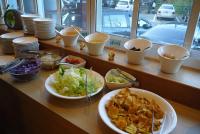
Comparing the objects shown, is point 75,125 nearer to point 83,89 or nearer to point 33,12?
point 83,89

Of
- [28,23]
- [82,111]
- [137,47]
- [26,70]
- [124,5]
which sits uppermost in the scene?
[124,5]

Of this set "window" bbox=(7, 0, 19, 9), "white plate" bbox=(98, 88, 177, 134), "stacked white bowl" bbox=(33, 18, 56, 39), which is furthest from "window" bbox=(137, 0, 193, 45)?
"window" bbox=(7, 0, 19, 9)

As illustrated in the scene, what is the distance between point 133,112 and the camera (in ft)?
2.45

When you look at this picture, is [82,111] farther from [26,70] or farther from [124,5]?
[124,5]

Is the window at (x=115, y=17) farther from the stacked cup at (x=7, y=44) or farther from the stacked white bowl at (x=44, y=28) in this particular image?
the stacked cup at (x=7, y=44)

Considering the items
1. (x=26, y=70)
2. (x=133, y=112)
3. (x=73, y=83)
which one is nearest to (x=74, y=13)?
(x=26, y=70)

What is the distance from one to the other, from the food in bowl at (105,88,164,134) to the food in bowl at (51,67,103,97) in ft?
0.44

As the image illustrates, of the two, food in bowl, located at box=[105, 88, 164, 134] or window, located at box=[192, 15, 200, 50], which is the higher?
window, located at box=[192, 15, 200, 50]

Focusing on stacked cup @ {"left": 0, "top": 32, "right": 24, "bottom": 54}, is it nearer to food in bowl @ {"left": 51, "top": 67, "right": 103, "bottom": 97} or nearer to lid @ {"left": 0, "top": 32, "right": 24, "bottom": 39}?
lid @ {"left": 0, "top": 32, "right": 24, "bottom": 39}

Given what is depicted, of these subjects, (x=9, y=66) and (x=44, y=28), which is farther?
(x=44, y=28)

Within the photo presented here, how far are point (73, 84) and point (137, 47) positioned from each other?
400mm

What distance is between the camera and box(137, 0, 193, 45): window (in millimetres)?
928

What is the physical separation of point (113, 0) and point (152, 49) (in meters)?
0.38

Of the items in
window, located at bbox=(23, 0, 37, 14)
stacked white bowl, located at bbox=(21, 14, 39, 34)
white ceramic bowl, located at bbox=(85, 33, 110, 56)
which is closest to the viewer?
white ceramic bowl, located at bbox=(85, 33, 110, 56)
